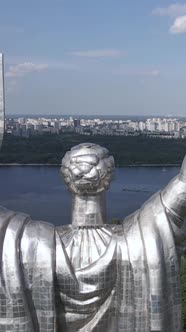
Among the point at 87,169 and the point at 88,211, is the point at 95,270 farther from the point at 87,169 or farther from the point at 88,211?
the point at 87,169

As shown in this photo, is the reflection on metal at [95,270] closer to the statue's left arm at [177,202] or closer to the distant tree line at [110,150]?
the statue's left arm at [177,202]

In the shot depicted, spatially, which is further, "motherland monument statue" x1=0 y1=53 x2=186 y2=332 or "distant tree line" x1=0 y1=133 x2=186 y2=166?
"distant tree line" x1=0 y1=133 x2=186 y2=166

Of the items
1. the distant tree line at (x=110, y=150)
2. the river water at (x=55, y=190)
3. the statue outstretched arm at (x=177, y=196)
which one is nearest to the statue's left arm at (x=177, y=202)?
the statue outstretched arm at (x=177, y=196)

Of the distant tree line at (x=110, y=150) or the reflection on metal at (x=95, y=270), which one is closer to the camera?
the reflection on metal at (x=95, y=270)

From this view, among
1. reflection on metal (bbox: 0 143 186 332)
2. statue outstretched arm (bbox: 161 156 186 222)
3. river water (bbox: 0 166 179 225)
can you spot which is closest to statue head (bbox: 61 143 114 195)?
reflection on metal (bbox: 0 143 186 332)

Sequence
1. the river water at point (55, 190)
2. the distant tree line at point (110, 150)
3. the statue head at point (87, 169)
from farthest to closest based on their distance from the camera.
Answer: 1. the distant tree line at point (110, 150)
2. the river water at point (55, 190)
3. the statue head at point (87, 169)

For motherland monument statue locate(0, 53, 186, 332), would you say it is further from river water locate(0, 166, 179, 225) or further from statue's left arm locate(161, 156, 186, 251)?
river water locate(0, 166, 179, 225)

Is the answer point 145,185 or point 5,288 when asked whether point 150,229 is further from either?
point 145,185

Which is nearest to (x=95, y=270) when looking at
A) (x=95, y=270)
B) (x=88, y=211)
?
(x=95, y=270)
